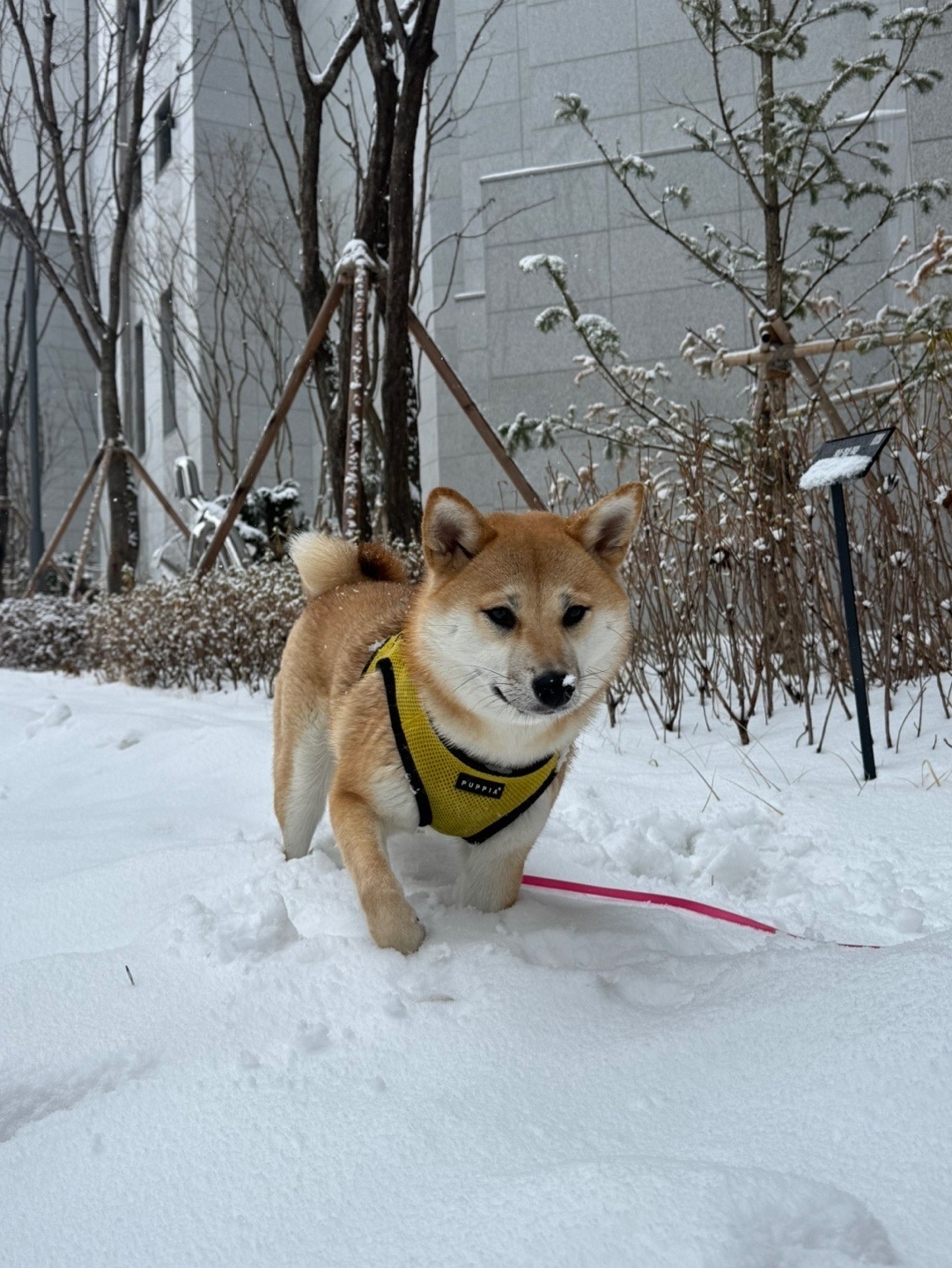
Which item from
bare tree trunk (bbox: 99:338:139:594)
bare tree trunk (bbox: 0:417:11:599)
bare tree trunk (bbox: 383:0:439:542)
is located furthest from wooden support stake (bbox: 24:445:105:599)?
bare tree trunk (bbox: 383:0:439:542)

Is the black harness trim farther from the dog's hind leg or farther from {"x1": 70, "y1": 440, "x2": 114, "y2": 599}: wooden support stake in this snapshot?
{"x1": 70, "y1": 440, "x2": 114, "y2": 599}: wooden support stake

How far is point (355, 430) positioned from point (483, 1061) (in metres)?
4.69

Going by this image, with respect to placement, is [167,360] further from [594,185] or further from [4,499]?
[594,185]

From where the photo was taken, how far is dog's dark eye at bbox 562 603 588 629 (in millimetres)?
2092

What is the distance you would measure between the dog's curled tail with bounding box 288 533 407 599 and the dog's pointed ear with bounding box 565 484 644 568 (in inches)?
41.7

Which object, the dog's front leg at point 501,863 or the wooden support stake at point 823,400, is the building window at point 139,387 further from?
the dog's front leg at point 501,863

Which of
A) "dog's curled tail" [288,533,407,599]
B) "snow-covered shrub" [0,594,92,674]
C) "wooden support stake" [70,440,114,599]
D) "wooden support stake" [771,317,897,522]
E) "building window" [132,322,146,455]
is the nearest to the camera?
"dog's curled tail" [288,533,407,599]

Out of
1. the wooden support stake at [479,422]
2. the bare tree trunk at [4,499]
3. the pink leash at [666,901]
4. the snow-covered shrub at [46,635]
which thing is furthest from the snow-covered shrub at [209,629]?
the bare tree trunk at [4,499]

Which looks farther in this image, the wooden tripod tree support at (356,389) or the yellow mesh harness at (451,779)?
the wooden tripod tree support at (356,389)

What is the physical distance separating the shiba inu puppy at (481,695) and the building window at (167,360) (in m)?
16.1

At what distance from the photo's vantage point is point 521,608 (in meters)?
2.05

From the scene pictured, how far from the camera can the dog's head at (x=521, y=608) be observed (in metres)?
1.93

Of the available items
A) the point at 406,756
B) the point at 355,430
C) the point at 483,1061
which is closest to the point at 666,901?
the point at 406,756

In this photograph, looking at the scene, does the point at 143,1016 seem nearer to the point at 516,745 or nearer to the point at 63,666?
the point at 516,745
